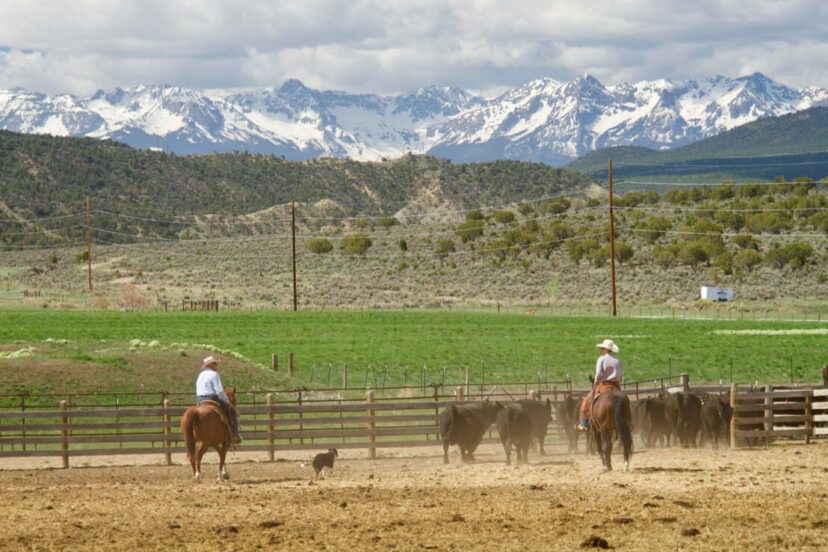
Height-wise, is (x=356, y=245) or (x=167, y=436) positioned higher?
(x=356, y=245)

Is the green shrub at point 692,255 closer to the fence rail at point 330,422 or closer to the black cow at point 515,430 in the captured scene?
the fence rail at point 330,422

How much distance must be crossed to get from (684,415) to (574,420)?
2.29 metres

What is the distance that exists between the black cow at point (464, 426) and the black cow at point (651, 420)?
342cm

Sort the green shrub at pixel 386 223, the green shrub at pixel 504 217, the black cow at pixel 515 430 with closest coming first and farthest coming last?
the black cow at pixel 515 430, the green shrub at pixel 504 217, the green shrub at pixel 386 223

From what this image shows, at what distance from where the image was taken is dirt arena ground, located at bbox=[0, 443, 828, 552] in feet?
55.0

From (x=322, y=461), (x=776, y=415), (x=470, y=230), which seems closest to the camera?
(x=322, y=461)

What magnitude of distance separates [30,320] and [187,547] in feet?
178

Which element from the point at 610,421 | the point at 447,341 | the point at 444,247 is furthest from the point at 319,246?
the point at 610,421

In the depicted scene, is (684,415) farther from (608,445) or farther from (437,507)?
(437,507)

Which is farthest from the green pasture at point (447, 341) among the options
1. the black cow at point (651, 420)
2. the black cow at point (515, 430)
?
the black cow at point (651, 420)

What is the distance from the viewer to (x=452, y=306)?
3686 inches

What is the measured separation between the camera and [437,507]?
1941 centimetres

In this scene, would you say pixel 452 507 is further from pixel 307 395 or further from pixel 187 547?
pixel 307 395

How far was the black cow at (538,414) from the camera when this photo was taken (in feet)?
89.5
